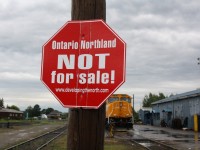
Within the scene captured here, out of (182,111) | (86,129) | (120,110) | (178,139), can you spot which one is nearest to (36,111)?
(182,111)

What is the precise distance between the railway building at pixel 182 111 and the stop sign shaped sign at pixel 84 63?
37502mm

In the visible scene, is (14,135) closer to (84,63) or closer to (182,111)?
(182,111)

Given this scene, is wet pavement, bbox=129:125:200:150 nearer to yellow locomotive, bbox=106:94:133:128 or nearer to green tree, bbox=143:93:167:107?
yellow locomotive, bbox=106:94:133:128

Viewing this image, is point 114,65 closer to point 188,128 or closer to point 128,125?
point 128,125

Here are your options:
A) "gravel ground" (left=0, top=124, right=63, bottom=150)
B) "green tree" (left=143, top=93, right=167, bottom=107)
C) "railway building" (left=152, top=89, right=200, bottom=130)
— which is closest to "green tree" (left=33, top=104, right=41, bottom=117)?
"green tree" (left=143, top=93, right=167, bottom=107)

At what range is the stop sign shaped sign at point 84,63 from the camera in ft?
10.2

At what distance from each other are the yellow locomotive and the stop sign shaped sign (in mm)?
30821

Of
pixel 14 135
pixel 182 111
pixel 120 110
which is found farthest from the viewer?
pixel 182 111

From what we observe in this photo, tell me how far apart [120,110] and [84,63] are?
3153cm

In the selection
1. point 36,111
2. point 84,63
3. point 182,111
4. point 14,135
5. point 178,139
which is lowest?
point 14,135

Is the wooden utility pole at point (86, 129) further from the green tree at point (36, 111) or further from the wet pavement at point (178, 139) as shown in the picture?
the green tree at point (36, 111)

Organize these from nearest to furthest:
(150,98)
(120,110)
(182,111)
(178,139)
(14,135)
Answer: (178,139) < (14,135) < (120,110) < (182,111) < (150,98)

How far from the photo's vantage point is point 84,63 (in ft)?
10.5

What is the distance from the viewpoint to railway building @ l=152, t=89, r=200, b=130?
44375mm
